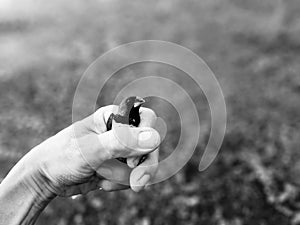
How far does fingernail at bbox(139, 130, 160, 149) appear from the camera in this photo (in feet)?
9.55

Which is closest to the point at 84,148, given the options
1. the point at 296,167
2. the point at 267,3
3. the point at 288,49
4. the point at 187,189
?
the point at 187,189

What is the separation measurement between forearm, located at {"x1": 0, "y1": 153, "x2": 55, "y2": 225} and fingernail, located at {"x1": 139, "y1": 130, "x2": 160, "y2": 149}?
34.9 inches

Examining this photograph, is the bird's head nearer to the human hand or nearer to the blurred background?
the human hand

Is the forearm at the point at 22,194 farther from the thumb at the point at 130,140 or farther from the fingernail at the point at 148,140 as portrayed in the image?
the fingernail at the point at 148,140

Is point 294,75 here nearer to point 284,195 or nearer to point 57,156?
point 284,195

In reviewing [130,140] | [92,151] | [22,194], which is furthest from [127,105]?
[22,194]

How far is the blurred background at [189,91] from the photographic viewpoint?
630cm

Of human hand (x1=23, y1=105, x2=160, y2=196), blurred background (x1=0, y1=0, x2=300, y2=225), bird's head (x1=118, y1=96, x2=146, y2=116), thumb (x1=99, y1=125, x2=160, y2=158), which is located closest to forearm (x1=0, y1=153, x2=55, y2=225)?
human hand (x1=23, y1=105, x2=160, y2=196)

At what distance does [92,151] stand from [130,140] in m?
0.32

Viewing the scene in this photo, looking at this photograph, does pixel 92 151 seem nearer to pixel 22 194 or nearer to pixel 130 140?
pixel 130 140

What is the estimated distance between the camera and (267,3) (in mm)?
11711

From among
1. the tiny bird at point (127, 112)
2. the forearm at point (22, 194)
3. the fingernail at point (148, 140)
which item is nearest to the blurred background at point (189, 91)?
the forearm at point (22, 194)

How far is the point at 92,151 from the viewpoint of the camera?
3068mm

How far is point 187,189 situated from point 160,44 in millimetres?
5100
